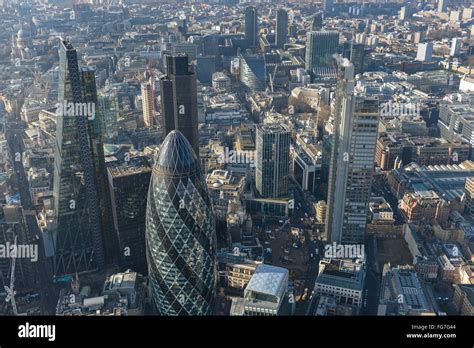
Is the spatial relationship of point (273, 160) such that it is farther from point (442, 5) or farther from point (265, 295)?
point (442, 5)

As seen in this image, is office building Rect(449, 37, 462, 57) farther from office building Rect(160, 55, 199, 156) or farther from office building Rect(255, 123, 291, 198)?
office building Rect(160, 55, 199, 156)

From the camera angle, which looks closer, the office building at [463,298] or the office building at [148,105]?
the office building at [463,298]

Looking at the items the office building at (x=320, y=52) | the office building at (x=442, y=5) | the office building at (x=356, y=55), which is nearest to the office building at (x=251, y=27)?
the office building at (x=320, y=52)

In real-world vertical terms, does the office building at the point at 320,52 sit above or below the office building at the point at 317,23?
below

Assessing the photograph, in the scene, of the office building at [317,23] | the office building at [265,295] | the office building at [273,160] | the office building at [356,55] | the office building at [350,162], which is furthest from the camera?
the office building at [317,23]

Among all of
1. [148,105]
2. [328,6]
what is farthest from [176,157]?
[328,6]

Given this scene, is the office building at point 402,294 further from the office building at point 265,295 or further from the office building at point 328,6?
the office building at point 328,6
